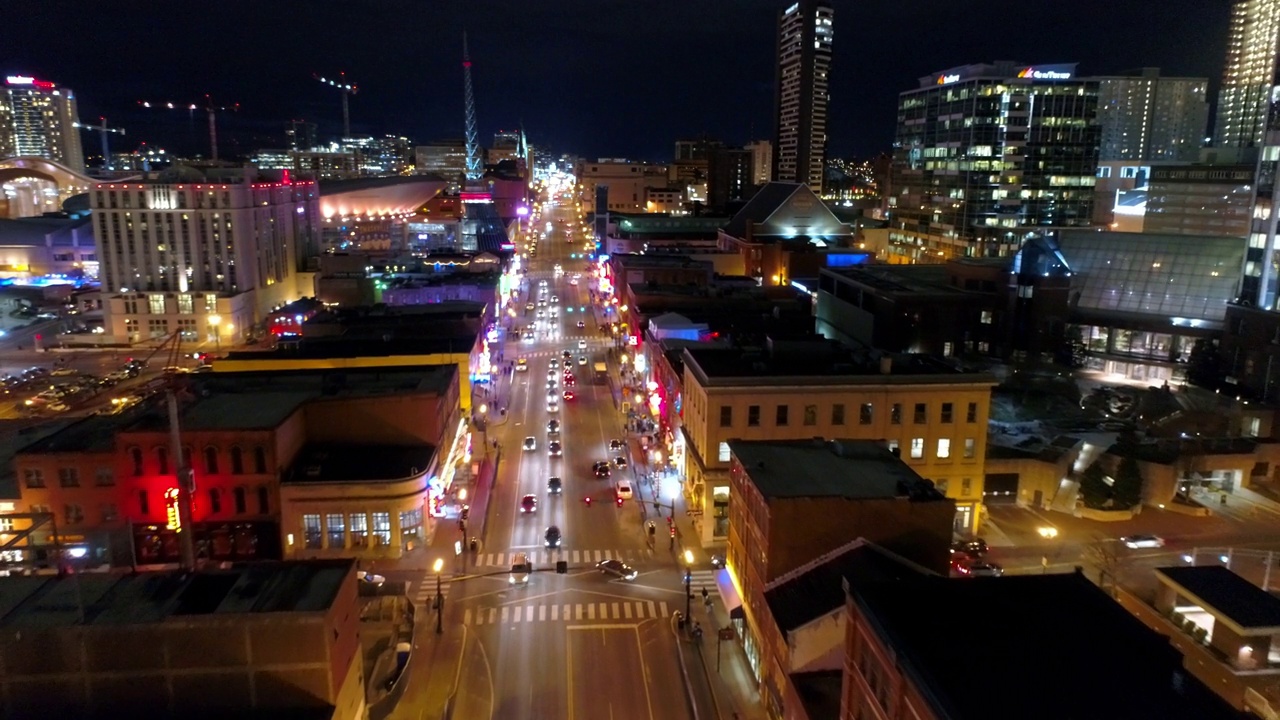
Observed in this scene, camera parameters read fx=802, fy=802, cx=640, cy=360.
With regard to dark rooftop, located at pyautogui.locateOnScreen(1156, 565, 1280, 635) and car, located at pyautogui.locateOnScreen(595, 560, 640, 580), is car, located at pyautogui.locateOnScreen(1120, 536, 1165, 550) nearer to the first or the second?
dark rooftop, located at pyautogui.locateOnScreen(1156, 565, 1280, 635)

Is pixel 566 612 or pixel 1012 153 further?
pixel 1012 153

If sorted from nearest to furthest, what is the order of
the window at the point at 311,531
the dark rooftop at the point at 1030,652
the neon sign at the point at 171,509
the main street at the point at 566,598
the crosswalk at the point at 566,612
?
the dark rooftop at the point at 1030,652 → the main street at the point at 566,598 → the crosswalk at the point at 566,612 → the neon sign at the point at 171,509 → the window at the point at 311,531

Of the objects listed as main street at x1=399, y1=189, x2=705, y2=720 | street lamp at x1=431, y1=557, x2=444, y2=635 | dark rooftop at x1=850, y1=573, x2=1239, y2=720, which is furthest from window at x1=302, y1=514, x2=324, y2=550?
dark rooftop at x1=850, y1=573, x2=1239, y2=720

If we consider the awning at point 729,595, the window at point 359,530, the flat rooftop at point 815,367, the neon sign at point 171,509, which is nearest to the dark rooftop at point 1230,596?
the flat rooftop at point 815,367

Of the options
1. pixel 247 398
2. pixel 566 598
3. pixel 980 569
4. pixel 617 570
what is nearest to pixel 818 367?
pixel 980 569

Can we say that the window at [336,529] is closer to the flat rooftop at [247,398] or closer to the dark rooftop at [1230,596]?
the flat rooftop at [247,398]

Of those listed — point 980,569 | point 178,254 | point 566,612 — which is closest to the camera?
point 566,612

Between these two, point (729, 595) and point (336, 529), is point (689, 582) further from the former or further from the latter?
point (336, 529)

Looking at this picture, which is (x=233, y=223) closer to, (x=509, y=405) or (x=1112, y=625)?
(x=509, y=405)
